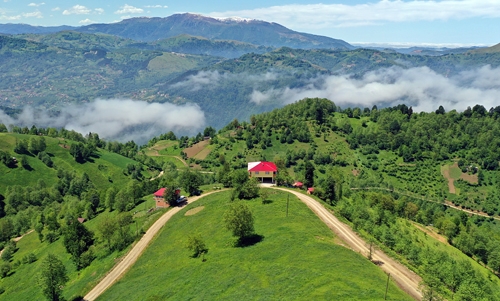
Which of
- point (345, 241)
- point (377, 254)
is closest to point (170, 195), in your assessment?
point (345, 241)

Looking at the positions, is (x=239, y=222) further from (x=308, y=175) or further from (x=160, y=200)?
(x=308, y=175)

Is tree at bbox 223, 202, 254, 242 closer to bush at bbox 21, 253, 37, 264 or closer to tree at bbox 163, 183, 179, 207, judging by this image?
tree at bbox 163, 183, 179, 207

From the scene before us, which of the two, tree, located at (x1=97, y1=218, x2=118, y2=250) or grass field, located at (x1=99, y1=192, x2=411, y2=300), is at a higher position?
grass field, located at (x1=99, y1=192, x2=411, y2=300)

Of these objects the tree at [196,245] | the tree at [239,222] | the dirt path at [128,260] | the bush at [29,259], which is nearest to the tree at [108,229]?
the dirt path at [128,260]

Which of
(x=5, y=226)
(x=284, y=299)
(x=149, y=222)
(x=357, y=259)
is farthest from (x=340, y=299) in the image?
(x=5, y=226)

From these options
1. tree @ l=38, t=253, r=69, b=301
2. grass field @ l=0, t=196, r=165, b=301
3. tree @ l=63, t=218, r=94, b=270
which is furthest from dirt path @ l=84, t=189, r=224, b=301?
tree @ l=63, t=218, r=94, b=270

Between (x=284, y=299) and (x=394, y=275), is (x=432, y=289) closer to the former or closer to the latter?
(x=394, y=275)
